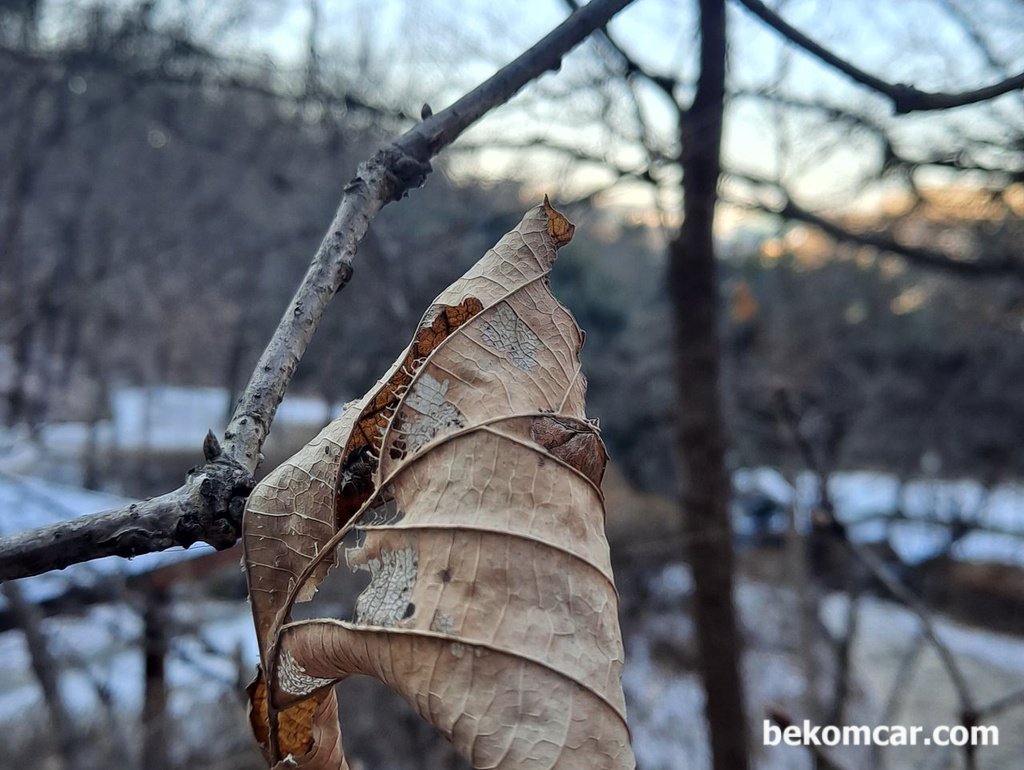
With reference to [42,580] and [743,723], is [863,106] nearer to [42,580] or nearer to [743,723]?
[743,723]

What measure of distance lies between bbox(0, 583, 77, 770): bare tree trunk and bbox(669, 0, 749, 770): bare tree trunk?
1316 millimetres

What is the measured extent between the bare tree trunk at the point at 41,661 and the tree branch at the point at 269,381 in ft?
4.18

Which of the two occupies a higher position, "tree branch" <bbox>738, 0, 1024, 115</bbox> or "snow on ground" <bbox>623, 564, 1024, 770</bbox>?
"tree branch" <bbox>738, 0, 1024, 115</bbox>

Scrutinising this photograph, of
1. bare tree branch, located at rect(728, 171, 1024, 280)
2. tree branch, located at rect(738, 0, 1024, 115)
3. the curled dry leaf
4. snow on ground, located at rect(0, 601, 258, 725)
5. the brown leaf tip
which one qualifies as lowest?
snow on ground, located at rect(0, 601, 258, 725)

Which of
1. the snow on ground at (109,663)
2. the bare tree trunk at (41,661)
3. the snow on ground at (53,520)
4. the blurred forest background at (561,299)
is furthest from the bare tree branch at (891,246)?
the snow on ground at (109,663)

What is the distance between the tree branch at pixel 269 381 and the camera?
0.31m

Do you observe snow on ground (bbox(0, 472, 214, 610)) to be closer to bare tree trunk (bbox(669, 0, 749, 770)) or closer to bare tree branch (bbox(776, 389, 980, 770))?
bare tree trunk (bbox(669, 0, 749, 770))

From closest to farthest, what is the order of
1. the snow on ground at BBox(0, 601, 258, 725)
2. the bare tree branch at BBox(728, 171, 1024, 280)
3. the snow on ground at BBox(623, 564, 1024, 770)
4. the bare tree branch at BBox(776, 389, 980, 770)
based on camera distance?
the bare tree branch at BBox(776, 389, 980, 770) → the bare tree branch at BBox(728, 171, 1024, 280) → the snow on ground at BBox(0, 601, 258, 725) → the snow on ground at BBox(623, 564, 1024, 770)

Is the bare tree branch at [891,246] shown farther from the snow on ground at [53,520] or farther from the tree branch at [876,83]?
the snow on ground at [53,520]

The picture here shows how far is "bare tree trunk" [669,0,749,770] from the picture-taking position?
148 centimetres

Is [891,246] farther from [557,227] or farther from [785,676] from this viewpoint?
[785,676]

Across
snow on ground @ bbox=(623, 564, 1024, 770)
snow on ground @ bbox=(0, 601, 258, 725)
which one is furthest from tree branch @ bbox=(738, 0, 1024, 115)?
snow on ground @ bbox=(623, 564, 1024, 770)

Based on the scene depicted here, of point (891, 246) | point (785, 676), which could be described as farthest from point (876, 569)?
point (785, 676)

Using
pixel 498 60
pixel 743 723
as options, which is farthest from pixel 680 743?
pixel 498 60
